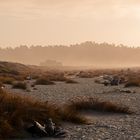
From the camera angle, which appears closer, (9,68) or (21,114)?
(21,114)

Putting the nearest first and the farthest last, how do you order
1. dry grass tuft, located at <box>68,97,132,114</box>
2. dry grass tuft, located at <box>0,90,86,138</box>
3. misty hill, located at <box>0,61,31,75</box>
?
dry grass tuft, located at <box>0,90,86,138</box> → dry grass tuft, located at <box>68,97,132,114</box> → misty hill, located at <box>0,61,31,75</box>

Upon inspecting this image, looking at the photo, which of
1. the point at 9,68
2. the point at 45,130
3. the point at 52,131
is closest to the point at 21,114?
the point at 45,130

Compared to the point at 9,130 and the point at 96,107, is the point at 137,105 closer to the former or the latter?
the point at 96,107

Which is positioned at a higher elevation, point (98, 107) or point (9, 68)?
point (9, 68)

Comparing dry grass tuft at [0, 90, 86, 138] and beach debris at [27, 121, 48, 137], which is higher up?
dry grass tuft at [0, 90, 86, 138]

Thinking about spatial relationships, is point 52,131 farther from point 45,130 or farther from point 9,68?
point 9,68

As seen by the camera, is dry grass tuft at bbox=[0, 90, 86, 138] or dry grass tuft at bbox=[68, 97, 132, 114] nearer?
dry grass tuft at bbox=[0, 90, 86, 138]

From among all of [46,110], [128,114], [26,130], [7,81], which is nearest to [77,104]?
[128,114]

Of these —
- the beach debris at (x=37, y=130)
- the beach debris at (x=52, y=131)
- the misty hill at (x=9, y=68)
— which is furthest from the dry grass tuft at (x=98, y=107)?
the misty hill at (x=9, y=68)

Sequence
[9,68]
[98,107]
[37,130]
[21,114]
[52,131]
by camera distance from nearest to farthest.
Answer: [37,130] < [52,131] < [21,114] < [98,107] < [9,68]

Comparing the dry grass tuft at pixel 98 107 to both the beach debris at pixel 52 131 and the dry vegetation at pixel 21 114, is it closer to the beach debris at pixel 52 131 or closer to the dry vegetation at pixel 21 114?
the dry vegetation at pixel 21 114

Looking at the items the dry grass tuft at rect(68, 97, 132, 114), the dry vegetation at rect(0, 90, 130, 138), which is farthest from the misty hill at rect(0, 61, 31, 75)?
the dry vegetation at rect(0, 90, 130, 138)

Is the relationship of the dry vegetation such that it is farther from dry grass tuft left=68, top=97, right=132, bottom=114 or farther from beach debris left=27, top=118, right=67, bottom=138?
dry grass tuft left=68, top=97, right=132, bottom=114

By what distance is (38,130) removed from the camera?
1348cm
